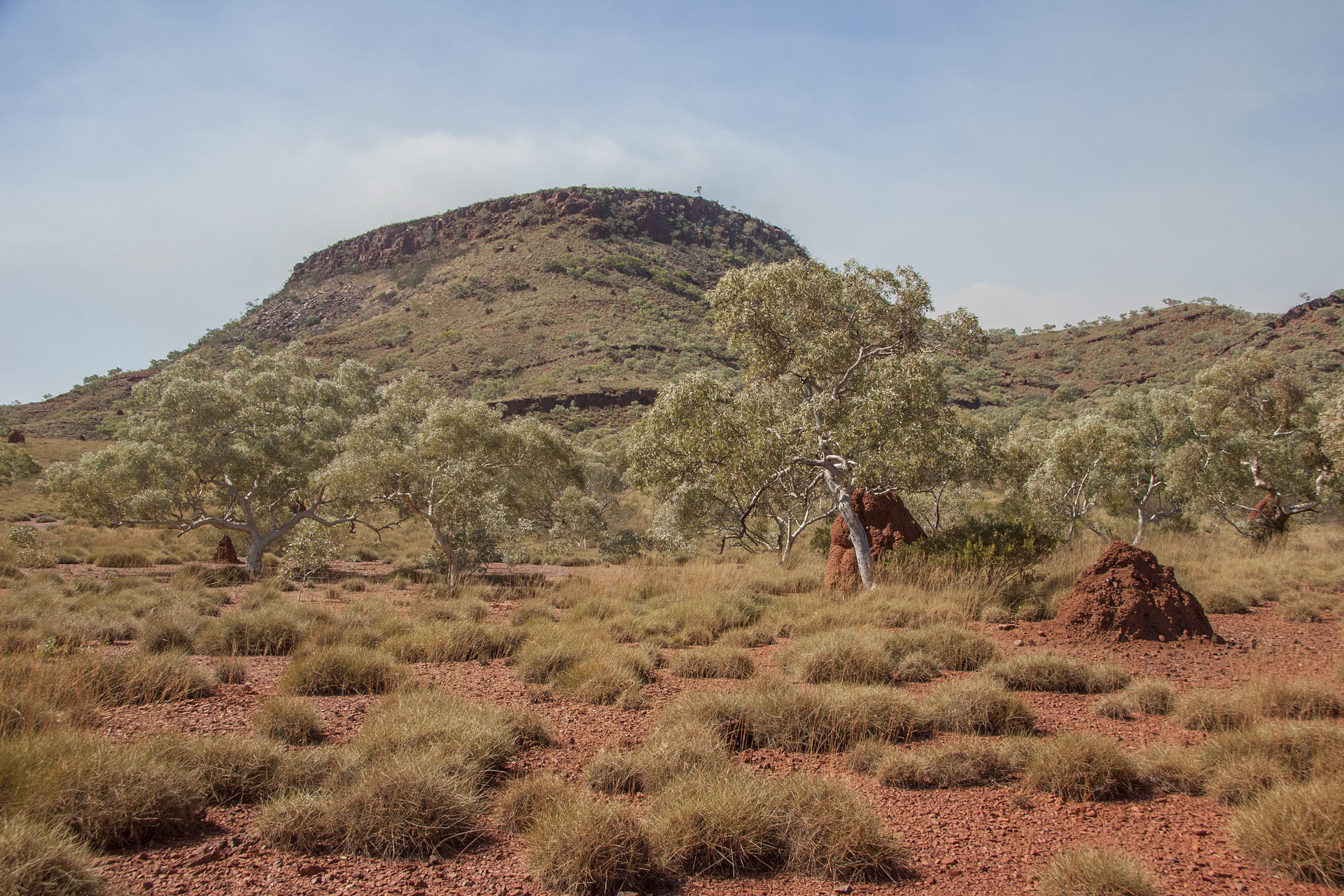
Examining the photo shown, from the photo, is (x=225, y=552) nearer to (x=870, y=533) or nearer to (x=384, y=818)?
(x=870, y=533)

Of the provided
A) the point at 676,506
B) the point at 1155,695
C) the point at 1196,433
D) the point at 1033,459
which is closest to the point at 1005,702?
the point at 1155,695

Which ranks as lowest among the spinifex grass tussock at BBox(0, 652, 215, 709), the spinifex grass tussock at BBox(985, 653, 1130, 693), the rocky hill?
the spinifex grass tussock at BBox(985, 653, 1130, 693)

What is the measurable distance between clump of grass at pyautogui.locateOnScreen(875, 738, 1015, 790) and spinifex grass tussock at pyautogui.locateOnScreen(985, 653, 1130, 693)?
2.16 m

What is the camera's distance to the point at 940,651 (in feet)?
25.0

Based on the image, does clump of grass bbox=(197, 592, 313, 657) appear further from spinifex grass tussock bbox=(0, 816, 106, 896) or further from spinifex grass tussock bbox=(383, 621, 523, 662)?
spinifex grass tussock bbox=(0, 816, 106, 896)

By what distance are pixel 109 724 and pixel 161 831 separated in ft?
7.04

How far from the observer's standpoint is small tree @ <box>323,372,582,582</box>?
15.5 metres

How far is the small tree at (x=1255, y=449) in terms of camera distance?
19000mm

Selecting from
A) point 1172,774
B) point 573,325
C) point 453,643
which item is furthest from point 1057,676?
point 573,325

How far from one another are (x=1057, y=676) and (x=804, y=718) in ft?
10.1

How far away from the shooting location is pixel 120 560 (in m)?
18.8

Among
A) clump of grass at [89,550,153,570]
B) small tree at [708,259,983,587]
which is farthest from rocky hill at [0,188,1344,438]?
small tree at [708,259,983,587]

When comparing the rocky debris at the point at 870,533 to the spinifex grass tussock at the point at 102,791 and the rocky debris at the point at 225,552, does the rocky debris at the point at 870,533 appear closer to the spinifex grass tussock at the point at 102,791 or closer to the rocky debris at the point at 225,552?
the spinifex grass tussock at the point at 102,791

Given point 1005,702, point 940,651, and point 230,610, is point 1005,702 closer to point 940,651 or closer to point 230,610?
point 940,651
